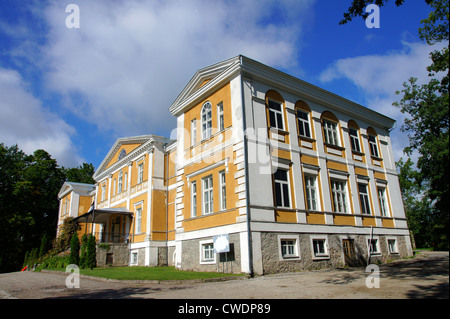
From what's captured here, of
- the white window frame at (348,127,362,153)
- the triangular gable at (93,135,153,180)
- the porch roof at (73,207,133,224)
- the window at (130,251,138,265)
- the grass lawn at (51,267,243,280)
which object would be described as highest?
the triangular gable at (93,135,153,180)

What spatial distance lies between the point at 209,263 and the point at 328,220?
6488 mm

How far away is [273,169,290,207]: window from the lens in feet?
49.4

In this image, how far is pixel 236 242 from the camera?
13742 mm

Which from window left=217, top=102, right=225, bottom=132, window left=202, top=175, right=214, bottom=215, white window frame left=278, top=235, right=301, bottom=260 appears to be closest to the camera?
white window frame left=278, top=235, right=301, bottom=260

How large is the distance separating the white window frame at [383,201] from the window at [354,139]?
2980 millimetres

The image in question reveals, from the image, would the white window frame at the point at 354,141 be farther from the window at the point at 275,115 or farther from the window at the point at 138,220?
the window at the point at 138,220

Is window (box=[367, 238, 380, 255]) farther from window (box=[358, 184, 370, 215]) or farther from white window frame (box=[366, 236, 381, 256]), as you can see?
window (box=[358, 184, 370, 215])

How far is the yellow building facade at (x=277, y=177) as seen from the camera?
14156 mm

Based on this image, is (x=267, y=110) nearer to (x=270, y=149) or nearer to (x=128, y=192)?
(x=270, y=149)

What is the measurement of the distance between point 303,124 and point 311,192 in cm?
388

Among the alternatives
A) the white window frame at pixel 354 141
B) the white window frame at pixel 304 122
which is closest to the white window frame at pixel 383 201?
the white window frame at pixel 354 141

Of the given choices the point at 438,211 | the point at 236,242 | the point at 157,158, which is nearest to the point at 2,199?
the point at 157,158

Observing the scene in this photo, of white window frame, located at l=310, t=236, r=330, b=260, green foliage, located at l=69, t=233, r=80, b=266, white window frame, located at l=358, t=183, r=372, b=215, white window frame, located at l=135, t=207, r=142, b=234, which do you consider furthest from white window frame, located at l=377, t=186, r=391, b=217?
green foliage, located at l=69, t=233, r=80, b=266

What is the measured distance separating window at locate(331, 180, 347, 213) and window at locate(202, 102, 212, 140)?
764 centimetres
